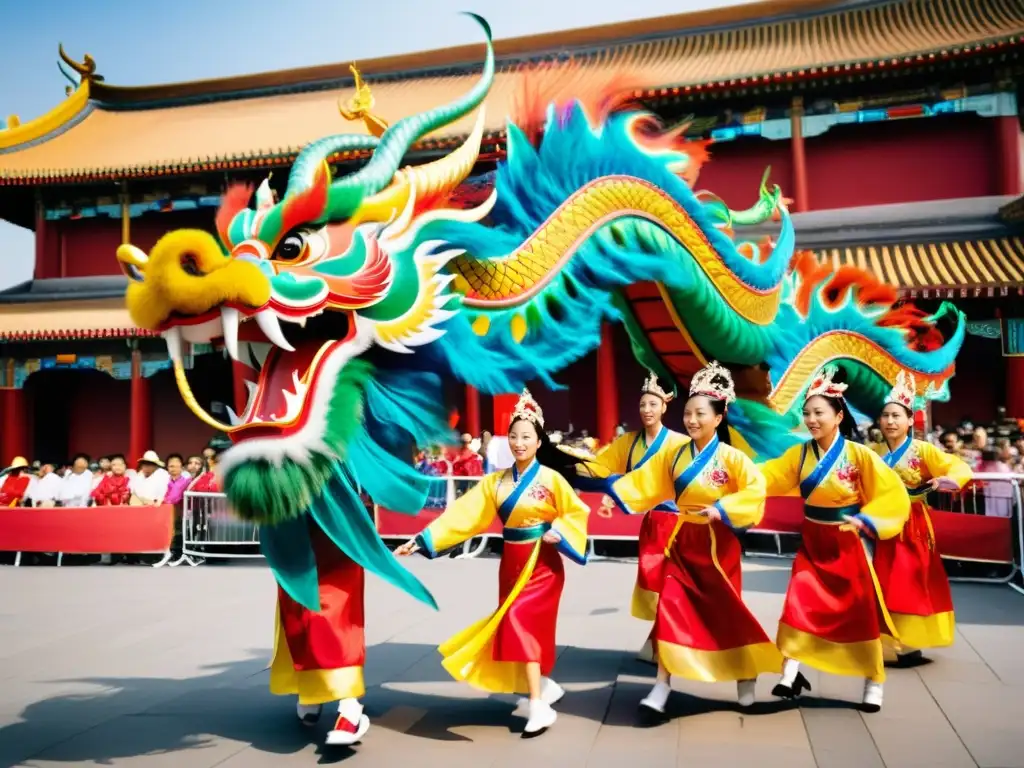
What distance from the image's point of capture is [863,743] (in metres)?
3.54

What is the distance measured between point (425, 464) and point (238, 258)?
23.8 ft

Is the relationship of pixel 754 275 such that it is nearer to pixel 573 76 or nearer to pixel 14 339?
pixel 573 76

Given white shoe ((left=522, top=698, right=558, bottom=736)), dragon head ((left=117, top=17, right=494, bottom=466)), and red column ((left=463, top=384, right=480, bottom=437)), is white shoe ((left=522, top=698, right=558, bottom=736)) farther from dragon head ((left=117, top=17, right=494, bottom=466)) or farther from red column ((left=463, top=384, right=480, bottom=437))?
red column ((left=463, top=384, right=480, bottom=437))

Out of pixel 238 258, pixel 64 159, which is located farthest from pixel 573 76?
pixel 64 159

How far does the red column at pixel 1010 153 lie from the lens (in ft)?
40.7

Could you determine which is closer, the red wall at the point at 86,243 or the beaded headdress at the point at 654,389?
the beaded headdress at the point at 654,389

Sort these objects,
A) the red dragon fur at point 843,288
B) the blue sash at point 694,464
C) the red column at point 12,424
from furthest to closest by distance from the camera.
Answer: the red column at point 12,424 → the red dragon fur at point 843,288 → the blue sash at point 694,464

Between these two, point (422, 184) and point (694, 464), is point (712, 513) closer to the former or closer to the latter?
point (694, 464)

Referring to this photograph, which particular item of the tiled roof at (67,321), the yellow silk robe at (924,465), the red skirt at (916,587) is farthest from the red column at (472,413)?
the red skirt at (916,587)

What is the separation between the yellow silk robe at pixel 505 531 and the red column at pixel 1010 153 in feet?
36.5

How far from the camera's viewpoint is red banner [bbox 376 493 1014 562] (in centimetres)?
728

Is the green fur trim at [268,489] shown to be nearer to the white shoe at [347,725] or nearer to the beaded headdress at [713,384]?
the white shoe at [347,725]

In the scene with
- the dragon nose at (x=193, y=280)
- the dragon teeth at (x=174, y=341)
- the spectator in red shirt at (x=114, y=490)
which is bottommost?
the spectator in red shirt at (x=114, y=490)

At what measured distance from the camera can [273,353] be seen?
3.59m
